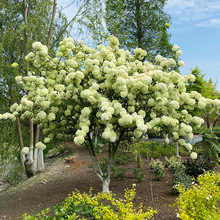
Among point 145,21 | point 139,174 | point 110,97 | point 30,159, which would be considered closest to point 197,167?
point 139,174

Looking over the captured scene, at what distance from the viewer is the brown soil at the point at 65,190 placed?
524 centimetres

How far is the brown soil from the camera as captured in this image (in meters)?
5.24

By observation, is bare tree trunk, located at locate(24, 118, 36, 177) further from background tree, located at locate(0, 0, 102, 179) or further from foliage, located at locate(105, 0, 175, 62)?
foliage, located at locate(105, 0, 175, 62)

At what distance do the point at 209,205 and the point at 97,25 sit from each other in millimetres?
7736

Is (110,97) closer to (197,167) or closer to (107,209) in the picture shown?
(107,209)

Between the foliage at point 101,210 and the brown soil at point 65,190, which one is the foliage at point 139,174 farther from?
the foliage at point 101,210

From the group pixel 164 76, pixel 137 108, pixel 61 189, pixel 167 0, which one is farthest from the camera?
pixel 167 0

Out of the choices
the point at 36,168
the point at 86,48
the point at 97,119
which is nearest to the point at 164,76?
the point at 97,119

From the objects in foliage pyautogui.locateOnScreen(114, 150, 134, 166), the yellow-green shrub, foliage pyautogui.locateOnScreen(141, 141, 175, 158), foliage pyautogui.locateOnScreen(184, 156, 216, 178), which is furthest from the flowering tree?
foliage pyautogui.locateOnScreen(141, 141, 175, 158)

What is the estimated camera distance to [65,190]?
21.1 feet

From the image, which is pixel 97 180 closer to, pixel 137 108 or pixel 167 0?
pixel 137 108

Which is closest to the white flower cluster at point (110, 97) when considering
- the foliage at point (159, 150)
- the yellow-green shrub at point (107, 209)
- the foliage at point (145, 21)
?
the yellow-green shrub at point (107, 209)

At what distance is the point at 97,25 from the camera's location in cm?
915

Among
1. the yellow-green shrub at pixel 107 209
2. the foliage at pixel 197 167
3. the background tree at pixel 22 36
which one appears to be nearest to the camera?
the yellow-green shrub at pixel 107 209
